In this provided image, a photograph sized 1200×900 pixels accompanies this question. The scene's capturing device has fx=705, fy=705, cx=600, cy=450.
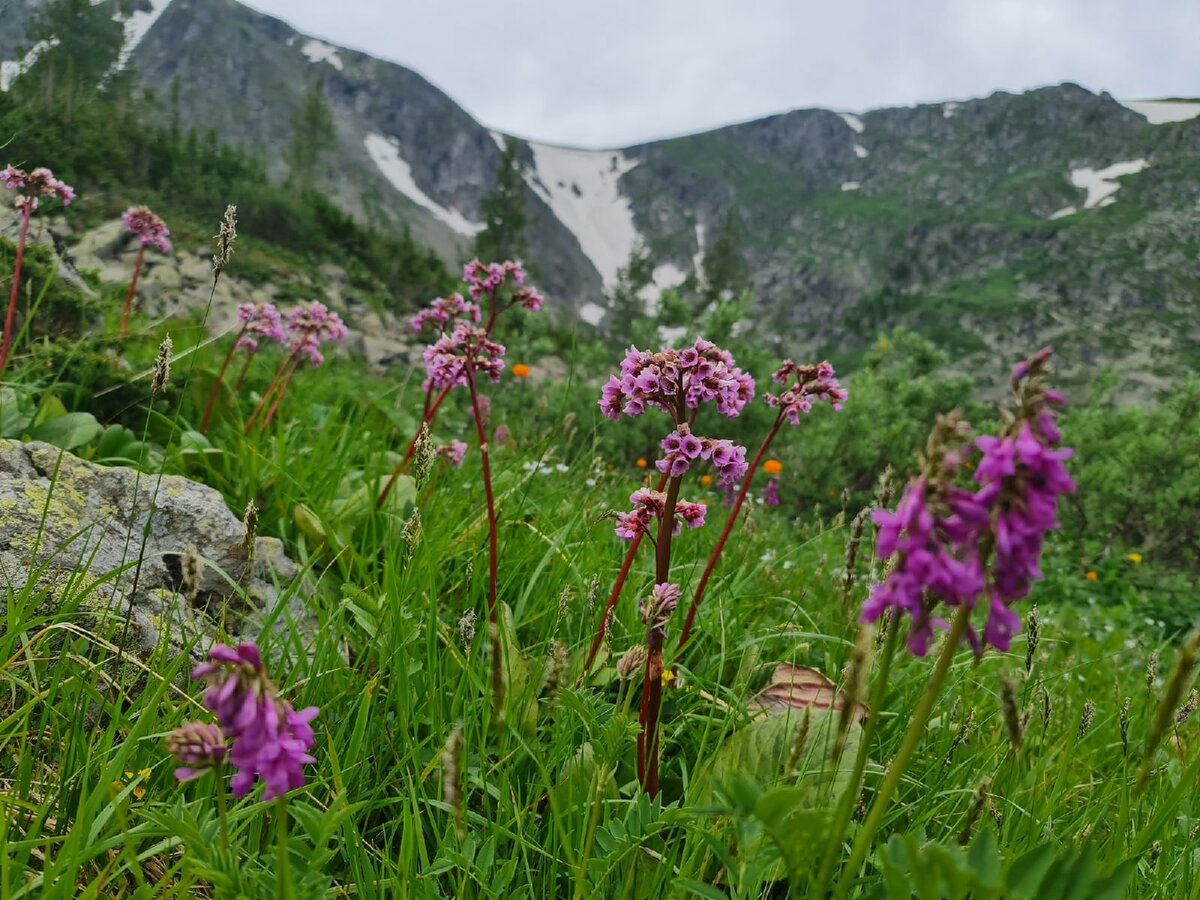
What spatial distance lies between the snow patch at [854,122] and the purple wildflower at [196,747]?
691 ft

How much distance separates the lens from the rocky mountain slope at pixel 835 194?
100938 mm

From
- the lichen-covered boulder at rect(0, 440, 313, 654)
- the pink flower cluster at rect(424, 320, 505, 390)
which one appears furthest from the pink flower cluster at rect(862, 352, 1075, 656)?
the pink flower cluster at rect(424, 320, 505, 390)

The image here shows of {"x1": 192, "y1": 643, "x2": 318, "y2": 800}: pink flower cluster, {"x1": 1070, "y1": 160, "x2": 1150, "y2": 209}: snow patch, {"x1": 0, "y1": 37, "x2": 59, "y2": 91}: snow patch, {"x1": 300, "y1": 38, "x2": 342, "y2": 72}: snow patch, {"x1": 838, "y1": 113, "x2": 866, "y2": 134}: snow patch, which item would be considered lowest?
{"x1": 192, "y1": 643, "x2": 318, "y2": 800}: pink flower cluster

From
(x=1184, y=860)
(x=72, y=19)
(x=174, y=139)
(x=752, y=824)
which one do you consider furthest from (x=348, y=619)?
(x=72, y=19)

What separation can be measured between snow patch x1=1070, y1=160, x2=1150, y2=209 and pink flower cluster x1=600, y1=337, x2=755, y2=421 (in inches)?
5939

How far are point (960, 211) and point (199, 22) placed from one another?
14127cm

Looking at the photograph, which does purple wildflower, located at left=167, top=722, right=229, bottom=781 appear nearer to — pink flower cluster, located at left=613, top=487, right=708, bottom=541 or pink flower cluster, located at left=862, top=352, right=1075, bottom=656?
pink flower cluster, located at left=862, top=352, right=1075, bottom=656

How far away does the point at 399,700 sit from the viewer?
181 centimetres

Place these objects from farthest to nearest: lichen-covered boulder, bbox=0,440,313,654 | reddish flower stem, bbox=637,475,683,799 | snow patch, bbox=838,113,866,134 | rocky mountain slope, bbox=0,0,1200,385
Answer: snow patch, bbox=838,113,866,134, rocky mountain slope, bbox=0,0,1200,385, lichen-covered boulder, bbox=0,440,313,654, reddish flower stem, bbox=637,475,683,799

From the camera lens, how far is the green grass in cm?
137

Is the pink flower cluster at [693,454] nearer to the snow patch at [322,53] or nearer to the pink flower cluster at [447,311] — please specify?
the pink flower cluster at [447,311]

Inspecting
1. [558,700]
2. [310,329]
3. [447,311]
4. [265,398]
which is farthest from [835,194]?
[558,700]

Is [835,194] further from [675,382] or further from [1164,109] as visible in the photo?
[675,382]

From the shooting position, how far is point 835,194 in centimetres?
16638
